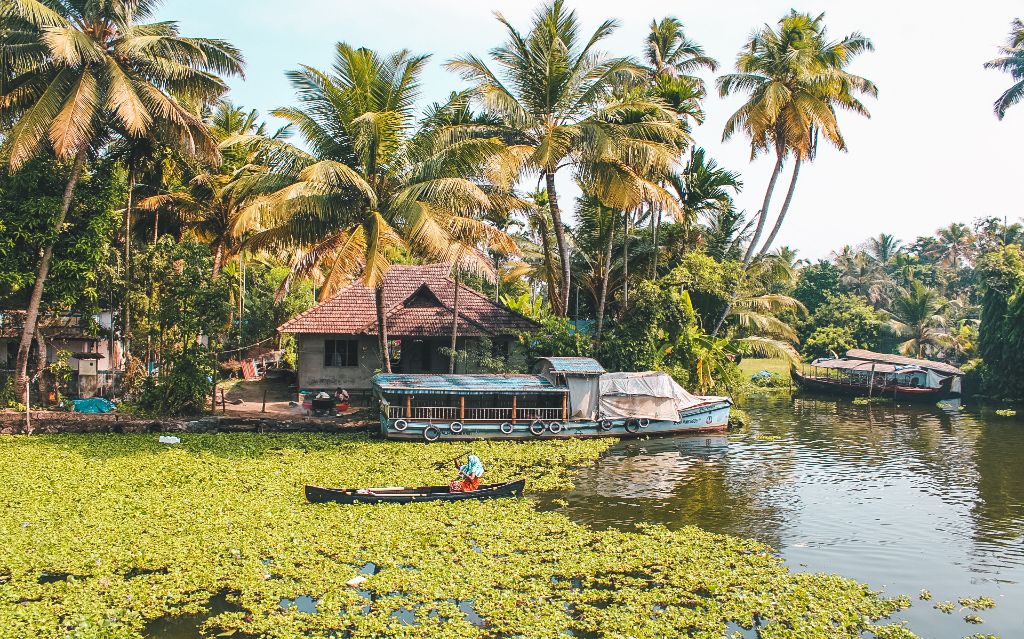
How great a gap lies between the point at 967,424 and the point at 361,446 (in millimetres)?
22632

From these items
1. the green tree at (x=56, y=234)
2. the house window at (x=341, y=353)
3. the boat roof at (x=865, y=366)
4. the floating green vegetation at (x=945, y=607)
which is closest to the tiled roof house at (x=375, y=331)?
the house window at (x=341, y=353)

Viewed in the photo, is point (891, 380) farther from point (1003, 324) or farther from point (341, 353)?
point (341, 353)

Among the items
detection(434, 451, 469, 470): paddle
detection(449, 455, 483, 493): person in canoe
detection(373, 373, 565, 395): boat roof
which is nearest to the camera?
detection(449, 455, 483, 493): person in canoe

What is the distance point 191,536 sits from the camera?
44.1ft

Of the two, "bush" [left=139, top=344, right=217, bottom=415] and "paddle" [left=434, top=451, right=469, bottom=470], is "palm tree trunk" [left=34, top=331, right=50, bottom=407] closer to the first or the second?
"bush" [left=139, top=344, right=217, bottom=415]

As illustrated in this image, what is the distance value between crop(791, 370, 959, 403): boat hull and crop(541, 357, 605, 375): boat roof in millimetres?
20995

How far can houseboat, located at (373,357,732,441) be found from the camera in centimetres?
2234

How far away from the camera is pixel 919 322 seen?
48.0 metres

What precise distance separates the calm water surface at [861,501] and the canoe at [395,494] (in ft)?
4.31

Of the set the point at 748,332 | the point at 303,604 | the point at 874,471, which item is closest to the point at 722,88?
the point at 748,332

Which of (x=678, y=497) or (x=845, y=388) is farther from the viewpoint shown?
(x=845, y=388)

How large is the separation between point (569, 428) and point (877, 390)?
23.1 metres

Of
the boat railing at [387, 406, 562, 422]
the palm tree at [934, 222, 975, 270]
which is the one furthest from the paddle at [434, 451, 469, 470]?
the palm tree at [934, 222, 975, 270]

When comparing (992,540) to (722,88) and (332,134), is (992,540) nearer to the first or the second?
(332,134)
